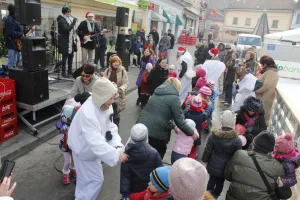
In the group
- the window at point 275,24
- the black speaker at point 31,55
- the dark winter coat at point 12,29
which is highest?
the window at point 275,24

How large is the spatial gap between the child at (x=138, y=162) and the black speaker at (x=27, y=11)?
354 cm

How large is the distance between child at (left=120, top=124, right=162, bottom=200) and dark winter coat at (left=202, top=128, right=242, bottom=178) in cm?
81

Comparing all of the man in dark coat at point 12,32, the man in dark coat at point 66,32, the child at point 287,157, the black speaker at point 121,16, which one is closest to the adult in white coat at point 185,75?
the man in dark coat at point 66,32

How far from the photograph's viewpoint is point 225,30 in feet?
187

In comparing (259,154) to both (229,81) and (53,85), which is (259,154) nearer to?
(53,85)

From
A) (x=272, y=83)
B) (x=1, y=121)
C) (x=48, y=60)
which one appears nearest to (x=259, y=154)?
(x=272, y=83)

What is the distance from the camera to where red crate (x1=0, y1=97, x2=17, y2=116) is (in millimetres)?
4422

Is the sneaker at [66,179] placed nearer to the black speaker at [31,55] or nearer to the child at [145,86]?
the black speaker at [31,55]

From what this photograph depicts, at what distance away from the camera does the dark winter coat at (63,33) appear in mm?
6727

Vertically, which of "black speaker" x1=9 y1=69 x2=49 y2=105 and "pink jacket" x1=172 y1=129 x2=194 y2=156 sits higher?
"black speaker" x1=9 y1=69 x2=49 y2=105

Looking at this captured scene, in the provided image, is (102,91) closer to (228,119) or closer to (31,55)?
(228,119)

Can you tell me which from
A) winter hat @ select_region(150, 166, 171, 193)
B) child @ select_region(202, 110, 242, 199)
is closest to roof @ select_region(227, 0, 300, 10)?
child @ select_region(202, 110, 242, 199)

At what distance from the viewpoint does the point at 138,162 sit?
8.86 ft

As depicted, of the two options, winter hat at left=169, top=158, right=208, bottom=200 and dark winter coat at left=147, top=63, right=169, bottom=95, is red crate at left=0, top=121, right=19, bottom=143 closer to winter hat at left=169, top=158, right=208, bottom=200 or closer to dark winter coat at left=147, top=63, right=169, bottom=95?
dark winter coat at left=147, top=63, right=169, bottom=95
